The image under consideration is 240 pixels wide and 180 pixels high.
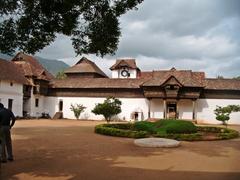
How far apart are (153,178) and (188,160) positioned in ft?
13.2

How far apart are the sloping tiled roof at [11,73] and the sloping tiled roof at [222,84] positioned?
21981mm

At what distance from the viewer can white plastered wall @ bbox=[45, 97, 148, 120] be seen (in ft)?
153

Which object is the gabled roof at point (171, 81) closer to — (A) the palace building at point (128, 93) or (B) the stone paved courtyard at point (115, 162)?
(A) the palace building at point (128, 93)

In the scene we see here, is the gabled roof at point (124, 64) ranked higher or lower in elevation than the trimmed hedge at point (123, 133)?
higher

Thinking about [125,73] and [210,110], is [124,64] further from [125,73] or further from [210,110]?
[210,110]

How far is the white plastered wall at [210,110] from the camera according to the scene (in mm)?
44003

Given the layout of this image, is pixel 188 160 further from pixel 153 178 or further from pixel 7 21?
pixel 7 21

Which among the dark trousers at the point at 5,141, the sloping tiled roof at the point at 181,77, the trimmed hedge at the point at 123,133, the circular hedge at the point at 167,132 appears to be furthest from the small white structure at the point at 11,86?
the dark trousers at the point at 5,141

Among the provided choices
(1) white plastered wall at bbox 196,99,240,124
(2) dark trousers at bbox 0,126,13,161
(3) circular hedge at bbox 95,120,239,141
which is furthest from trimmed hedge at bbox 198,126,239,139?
(1) white plastered wall at bbox 196,99,240,124

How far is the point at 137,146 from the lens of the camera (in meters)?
18.2

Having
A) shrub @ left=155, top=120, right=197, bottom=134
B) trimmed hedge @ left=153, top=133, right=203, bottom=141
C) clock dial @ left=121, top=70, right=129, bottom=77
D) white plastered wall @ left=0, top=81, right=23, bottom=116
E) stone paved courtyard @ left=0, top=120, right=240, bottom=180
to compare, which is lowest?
stone paved courtyard @ left=0, top=120, right=240, bottom=180

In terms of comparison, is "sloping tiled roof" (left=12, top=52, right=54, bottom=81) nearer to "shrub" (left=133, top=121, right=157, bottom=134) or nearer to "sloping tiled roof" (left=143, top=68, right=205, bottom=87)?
"sloping tiled roof" (left=143, top=68, right=205, bottom=87)

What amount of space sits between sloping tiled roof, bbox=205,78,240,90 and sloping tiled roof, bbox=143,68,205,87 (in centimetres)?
92

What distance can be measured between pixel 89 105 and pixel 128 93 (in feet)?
17.6
